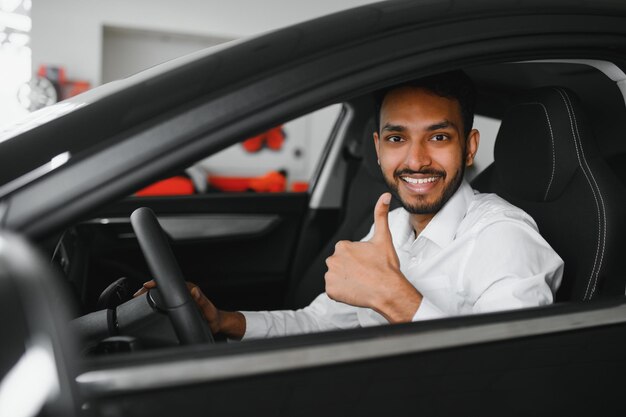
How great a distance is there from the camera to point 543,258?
3.48 feet

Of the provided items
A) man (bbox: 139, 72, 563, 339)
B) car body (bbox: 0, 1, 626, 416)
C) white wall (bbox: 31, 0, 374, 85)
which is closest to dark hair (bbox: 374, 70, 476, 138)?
man (bbox: 139, 72, 563, 339)

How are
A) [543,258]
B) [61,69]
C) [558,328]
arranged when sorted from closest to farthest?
[558,328]
[543,258]
[61,69]

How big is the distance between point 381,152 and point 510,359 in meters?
0.62

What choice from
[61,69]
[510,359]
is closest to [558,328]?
[510,359]

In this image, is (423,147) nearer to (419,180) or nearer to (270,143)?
(419,180)

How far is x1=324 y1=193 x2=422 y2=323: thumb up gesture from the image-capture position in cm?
98

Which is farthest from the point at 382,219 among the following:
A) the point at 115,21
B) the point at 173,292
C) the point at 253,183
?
the point at 115,21

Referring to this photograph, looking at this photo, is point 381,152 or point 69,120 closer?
point 69,120

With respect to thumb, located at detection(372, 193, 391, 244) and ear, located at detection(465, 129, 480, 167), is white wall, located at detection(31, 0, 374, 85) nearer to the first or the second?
ear, located at detection(465, 129, 480, 167)

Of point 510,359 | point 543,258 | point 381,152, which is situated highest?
Result: point 381,152

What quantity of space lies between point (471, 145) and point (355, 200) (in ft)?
3.37

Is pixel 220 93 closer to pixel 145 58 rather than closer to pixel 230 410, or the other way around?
pixel 230 410

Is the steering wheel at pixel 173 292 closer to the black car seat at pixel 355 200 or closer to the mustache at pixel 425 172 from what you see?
the mustache at pixel 425 172

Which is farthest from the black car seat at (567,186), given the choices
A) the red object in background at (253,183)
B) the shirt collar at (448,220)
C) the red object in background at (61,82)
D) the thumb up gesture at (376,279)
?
the red object in background at (61,82)
